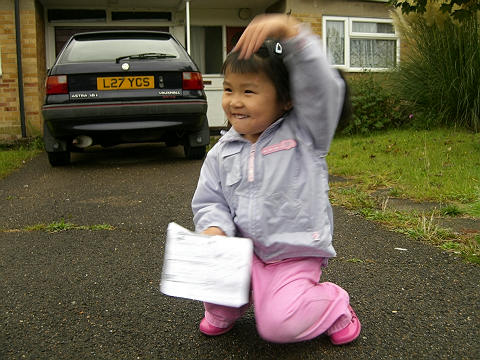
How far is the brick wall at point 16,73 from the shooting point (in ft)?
33.5

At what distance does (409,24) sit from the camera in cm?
902

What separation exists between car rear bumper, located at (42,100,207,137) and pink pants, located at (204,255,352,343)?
4505mm

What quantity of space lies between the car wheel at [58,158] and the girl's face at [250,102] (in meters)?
5.15

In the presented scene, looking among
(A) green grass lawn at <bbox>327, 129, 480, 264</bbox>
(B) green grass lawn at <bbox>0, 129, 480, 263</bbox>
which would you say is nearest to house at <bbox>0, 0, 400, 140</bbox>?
(B) green grass lawn at <bbox>0, 129, 480, 263</bbox>

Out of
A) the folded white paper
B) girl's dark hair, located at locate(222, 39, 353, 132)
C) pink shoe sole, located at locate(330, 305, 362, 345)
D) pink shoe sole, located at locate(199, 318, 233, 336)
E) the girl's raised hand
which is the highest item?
the girl's raised hand

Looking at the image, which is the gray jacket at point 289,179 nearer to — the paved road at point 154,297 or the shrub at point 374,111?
the paved road at point 154,297

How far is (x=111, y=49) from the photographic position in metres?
6.50

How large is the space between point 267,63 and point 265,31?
0.14 m

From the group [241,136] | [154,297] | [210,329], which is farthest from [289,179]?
[154,297]

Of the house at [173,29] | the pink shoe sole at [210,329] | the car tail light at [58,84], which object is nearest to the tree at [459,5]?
the house at [173,29]

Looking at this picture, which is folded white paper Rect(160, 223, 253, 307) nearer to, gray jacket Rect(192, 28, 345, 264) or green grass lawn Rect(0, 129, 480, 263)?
gray jacket Rect(192, 28, 345, 264)

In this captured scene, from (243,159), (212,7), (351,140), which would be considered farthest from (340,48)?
(243,159)

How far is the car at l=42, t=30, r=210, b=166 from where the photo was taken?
622 cm

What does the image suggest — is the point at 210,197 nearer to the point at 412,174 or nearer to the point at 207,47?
the point at 412,174
